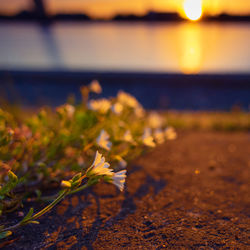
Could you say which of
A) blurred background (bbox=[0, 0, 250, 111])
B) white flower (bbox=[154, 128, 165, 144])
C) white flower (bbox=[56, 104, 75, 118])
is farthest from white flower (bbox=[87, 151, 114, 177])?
blurred background (bbox=[0, 0, 250, 111])

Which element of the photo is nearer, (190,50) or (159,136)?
(159,136)

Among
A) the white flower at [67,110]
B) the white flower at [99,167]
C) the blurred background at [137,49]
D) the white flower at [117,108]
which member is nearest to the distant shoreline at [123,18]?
the blurred background at [137,49]

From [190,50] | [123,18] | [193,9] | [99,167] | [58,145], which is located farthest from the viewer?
[190,50]

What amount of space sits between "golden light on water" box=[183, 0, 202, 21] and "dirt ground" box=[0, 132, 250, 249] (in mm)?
1846

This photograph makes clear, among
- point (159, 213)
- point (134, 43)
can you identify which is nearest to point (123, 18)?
point (134, 43)

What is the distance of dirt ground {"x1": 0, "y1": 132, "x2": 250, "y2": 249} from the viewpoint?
0.94 metres

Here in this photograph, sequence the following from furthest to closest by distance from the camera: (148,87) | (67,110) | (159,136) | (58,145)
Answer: (148,87) < (159,136) < (67,110) < (58,145)

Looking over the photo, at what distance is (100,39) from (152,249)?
325 cm

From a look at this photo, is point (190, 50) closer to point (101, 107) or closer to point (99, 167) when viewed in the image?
point (101, 107)

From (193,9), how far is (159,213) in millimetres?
2468

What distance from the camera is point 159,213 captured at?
1114 millimetres

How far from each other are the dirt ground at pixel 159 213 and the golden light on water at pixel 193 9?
1846 millimetres

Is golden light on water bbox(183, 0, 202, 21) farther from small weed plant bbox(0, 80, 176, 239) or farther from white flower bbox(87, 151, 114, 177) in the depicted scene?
white flower bbox(87, 151, 114, 177)

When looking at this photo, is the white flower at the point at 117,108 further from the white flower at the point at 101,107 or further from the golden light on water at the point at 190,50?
the golden light on water at the point at 190,50
